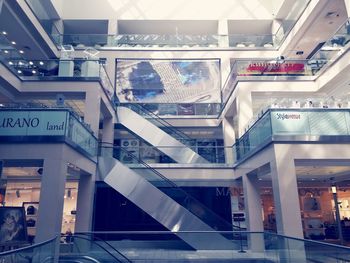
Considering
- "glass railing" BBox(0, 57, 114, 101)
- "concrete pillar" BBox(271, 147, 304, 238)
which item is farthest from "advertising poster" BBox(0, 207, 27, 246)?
"concrete pillar" BBox(271, 147, 304, 238)

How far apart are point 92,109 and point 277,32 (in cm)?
1506

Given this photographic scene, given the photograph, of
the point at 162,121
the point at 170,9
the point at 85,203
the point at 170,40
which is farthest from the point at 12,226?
the point at 170,9

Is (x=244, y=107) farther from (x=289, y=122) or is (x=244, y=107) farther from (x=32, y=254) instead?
(x=32, y=254)

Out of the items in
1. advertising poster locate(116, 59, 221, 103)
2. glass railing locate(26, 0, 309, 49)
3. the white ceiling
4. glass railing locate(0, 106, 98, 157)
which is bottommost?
glass railing locate(0, 106, 98, 157)

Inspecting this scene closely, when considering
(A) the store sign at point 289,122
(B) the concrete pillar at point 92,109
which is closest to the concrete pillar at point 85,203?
(B) the concrete pillar at point 92,109

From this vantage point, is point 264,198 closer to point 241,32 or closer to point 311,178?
point 311,178

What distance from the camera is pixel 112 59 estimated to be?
20.6m

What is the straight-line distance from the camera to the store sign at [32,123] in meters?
8.63

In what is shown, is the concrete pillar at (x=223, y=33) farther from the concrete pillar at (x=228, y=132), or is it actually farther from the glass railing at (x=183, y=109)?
the concrete pillar at (x=228, y=132)

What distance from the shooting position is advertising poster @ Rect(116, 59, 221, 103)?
19.8m

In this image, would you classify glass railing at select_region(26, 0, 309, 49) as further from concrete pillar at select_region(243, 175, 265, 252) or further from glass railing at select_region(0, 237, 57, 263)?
glass railing at select_region(0, 237, 57, 263)

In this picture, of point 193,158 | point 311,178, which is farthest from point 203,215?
point 311,178

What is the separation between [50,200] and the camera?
8258mm

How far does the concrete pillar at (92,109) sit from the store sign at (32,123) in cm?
356
